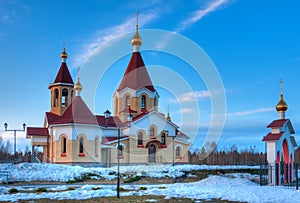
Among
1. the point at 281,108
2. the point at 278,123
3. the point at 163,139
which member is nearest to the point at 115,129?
the point at 163,139

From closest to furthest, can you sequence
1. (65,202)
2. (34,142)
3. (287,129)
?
(65,202), (287,129), (34,142)

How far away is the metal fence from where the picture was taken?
62.0ft

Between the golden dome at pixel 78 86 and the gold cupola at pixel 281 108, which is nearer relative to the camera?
the gold cupola at pixel 281 108

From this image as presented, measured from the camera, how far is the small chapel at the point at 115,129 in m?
30.5

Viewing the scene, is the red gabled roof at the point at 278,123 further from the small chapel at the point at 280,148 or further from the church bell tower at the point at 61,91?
the church bell tower at the point at 61,91

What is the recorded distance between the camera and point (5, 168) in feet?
73.5

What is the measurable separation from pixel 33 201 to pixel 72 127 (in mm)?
17631

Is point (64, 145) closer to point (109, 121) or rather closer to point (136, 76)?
point (109, 121)

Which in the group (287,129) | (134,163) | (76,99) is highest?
(76,99)

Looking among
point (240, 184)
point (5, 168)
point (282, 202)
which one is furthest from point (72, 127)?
point (282, 202)

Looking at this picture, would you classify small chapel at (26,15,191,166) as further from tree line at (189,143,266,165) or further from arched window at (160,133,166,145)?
tree line at (189,143,266,165)

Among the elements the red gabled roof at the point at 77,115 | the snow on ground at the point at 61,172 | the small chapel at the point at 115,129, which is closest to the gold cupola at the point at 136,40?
the small chapel at the point at 115,129

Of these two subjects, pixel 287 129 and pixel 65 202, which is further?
pixel 287 129

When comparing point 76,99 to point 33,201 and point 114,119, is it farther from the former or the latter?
point 33,201
